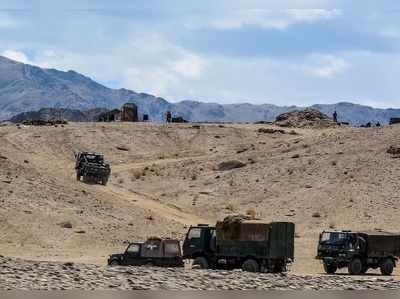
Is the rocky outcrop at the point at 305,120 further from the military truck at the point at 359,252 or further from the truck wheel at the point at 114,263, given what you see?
the truck wheel at the point at 114,263

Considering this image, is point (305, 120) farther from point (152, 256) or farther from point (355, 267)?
point (152, 256)

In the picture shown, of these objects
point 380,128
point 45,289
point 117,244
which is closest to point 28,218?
point 117,244

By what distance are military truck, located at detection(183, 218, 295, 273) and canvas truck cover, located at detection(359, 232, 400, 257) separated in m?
4.94

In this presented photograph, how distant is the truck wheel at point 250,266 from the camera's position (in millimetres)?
39125

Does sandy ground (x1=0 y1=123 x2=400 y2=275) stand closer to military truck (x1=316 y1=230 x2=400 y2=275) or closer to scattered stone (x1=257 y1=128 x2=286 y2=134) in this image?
scattered stone (x1=257 y1=128 x2=286 y2=134)

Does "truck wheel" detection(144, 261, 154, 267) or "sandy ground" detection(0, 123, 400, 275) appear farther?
"sandy ground" detection(0, 123, 400, 275)

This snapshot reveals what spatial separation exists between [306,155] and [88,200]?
28.7 metres

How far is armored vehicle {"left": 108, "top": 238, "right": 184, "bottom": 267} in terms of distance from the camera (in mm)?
38500

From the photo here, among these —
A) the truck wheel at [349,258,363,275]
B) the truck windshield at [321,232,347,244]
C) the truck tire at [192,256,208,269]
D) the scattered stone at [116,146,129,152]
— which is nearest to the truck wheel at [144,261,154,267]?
the truck tire at [192,256,208,269]

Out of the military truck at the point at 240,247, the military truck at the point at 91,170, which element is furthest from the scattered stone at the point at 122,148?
the military truck at the point at 240,247

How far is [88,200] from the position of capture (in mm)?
59031

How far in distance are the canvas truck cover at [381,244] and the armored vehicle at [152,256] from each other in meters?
10.2

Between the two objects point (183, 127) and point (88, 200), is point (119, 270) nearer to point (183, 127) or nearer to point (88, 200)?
point (88, 200)

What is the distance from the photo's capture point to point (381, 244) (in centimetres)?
4278
